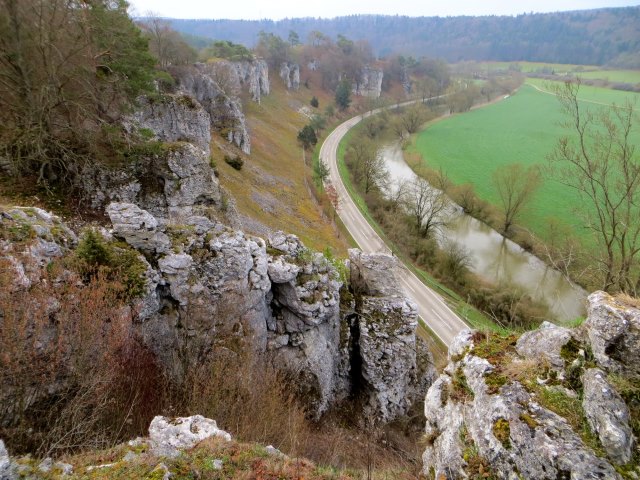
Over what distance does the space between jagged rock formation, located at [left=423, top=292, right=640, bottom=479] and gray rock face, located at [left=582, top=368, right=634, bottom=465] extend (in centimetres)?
1

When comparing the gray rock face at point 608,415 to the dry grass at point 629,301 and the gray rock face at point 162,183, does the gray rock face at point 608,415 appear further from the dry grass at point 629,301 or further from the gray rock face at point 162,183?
the gray rock face at point 162,183

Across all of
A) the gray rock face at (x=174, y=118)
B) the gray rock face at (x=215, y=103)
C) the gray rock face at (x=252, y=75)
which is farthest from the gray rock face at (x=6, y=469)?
the gray rock face at (x=252, y=75)

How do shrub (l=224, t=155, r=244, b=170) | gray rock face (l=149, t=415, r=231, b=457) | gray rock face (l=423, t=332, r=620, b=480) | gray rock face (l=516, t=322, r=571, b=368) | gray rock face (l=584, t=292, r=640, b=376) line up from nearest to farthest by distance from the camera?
gray rock face (l=423, t=332, r=620, b=480) < gray rock face (l=584, t=292, r=640, b=376) < gray rock face (l=516, t=322, r=571, b=368) < gray rock face (l=149, t=415, r=231, b=457) < shrub (l=224, t=155, r=244, b=170)

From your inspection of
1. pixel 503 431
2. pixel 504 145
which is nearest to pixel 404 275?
pixel 503 431

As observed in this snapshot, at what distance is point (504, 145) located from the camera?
73562 millimetres

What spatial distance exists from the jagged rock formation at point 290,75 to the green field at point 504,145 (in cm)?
4263

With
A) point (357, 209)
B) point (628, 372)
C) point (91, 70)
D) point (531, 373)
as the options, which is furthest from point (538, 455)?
point (357, 209)

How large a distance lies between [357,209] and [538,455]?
44.1m

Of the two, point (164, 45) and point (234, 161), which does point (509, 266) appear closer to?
point (234, 161)

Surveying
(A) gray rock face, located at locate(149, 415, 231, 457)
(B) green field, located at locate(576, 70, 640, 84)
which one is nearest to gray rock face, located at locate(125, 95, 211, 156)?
(A) gray rock face, located at locate(149, 415, 231, 457)

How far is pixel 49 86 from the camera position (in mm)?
17125

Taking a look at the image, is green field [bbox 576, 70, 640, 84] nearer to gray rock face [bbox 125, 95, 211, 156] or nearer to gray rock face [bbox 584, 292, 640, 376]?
gray rock face [bbox 125, 95, 211, 156]

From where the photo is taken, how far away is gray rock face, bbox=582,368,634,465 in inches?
210

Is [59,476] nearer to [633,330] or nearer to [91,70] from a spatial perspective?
[633,330]
